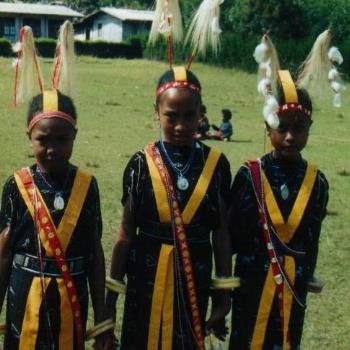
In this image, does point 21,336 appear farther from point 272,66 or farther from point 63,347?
point 272,66

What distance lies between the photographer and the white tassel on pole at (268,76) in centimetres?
348

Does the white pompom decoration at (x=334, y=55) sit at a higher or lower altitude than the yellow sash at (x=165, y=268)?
higher

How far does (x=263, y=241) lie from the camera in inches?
144

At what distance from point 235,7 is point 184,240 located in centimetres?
3442

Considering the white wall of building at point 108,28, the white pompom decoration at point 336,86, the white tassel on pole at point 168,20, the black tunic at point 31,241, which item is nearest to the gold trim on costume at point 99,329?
the black tunic at point 31,241

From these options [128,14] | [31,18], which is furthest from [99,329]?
[128,14]

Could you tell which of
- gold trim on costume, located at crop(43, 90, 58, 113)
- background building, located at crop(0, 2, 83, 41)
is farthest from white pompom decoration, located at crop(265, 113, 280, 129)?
background building, located at crop(0, 2, 83, 41)

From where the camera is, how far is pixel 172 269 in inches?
140

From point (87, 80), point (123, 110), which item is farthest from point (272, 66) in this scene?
point (87, 80)

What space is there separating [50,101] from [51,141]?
0.21 meters

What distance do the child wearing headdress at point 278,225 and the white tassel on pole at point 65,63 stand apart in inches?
40.2

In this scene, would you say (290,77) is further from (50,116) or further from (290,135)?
(50,116)

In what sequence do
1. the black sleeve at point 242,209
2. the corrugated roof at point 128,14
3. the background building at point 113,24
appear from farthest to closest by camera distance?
the background building at point 113,24
the corrugated roof at point 128,14
the black sleeve at point 242,209

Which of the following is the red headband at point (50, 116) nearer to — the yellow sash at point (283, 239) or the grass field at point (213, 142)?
the grass field at point (213, 142)
